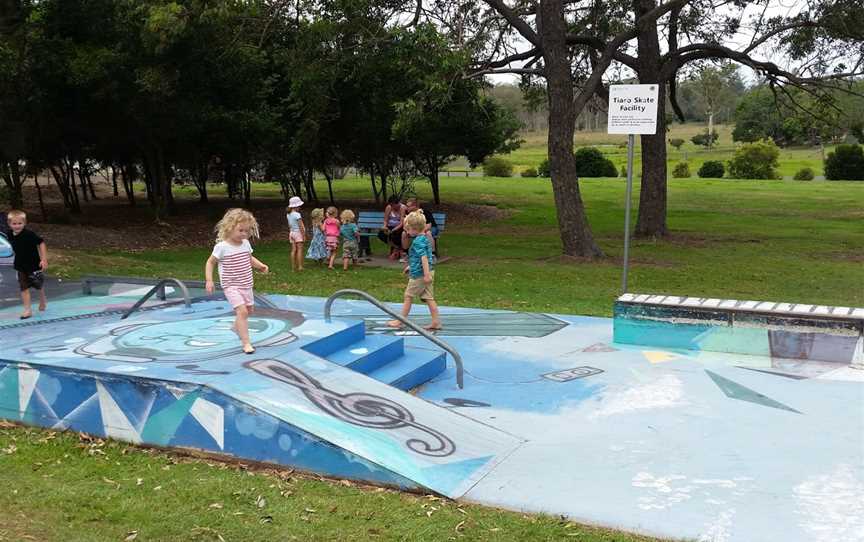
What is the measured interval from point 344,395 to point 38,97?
661 inches

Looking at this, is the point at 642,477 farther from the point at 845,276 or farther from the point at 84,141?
the point at 84,141

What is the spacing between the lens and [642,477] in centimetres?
516

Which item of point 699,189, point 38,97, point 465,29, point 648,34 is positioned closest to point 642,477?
point 465,29

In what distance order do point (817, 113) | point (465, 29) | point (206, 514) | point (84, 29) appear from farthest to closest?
point (817, 113), point (84, 29), point (465, 29), point (206, 514)

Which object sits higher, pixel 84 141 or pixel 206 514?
pixel 84 141

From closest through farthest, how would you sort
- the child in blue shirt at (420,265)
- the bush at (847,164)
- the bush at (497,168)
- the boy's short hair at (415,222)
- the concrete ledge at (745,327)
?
the concrete ledge at (745,327), the boy's short hair at (415,222), the child in blue shirt at (420,265), the bush at (847,164), the bush at (497,168)

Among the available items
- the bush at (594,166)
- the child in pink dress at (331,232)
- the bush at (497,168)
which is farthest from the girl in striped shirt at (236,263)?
the bush at (497,168)

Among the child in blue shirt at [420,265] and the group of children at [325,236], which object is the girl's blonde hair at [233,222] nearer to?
the child in blue shirt at [420,265]

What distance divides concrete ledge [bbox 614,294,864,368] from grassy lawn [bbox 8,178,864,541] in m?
2.18

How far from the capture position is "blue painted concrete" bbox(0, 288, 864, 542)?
479 cm

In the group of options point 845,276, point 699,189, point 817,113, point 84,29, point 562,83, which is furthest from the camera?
point 699,189

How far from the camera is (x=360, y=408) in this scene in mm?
5895

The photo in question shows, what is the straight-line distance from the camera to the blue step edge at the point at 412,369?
7.04 meters

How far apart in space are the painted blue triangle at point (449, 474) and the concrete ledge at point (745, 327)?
12.5 feet
